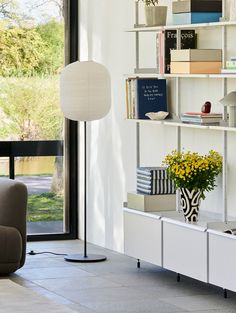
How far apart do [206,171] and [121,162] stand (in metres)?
1.76

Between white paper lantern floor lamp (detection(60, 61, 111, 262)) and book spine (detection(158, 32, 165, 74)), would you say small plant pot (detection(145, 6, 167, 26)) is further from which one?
white paper lantern floor lamp (detection(60, 61, 111, 262))

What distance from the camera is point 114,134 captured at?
28.5ft

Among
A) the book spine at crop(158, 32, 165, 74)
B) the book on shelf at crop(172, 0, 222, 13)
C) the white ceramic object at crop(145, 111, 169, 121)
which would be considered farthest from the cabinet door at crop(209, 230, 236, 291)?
the book on shelf at crop(172, 0, 222, 13)

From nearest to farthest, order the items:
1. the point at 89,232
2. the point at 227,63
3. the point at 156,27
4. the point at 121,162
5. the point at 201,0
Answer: the point at 227,63 → the point at 201,0 → the point at 156,27 → the point at 121,162 → the point at 89,232

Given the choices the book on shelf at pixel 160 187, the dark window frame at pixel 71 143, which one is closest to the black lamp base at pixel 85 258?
the book on shelf at pixel 160 187

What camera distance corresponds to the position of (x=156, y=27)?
7430 mm

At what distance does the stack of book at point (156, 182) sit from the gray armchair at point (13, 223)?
92 cm

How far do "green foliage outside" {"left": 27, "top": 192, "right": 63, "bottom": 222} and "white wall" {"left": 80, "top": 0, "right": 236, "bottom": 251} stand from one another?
0.29 m

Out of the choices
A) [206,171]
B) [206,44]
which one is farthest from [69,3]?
[206,171]

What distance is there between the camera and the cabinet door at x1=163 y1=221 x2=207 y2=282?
6.61 meters

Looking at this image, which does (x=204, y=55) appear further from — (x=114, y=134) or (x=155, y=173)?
(x=114, y=134)

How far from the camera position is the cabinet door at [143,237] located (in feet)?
23.7

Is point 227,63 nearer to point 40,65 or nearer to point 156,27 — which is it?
point 156,27

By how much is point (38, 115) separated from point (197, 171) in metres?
2.65
